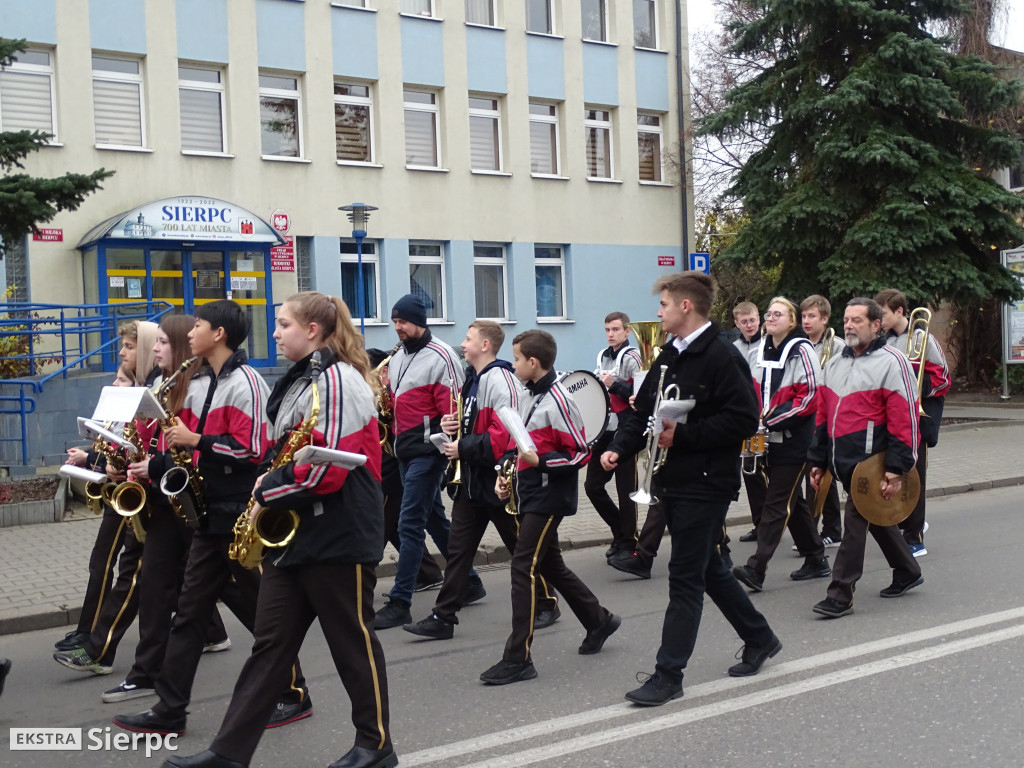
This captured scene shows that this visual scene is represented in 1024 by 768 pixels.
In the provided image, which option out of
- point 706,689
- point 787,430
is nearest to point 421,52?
point 787,430

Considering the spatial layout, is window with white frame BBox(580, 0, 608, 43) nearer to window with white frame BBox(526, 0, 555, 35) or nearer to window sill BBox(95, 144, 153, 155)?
window with white frame BBox(526, 0, 555, 35)

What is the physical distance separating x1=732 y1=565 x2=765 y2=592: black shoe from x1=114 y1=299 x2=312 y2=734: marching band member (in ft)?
11.7

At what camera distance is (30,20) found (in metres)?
19.6

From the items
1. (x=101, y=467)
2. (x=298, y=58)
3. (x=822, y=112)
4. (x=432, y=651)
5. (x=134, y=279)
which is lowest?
(x=432, y=651)

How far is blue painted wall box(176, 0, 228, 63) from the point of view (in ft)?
69.5

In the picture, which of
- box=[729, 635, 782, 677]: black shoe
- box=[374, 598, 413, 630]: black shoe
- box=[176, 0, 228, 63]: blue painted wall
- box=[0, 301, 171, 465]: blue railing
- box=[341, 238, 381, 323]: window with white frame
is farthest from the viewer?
box=[341, 238, 381, 323]: window with white frame

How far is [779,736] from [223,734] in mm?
2224

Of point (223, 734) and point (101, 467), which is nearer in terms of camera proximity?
point (223, 734)

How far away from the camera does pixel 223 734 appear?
4.31 metres

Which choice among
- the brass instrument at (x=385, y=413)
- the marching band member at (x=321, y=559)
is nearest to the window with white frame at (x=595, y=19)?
the brass instrument at (x=385, y=413)

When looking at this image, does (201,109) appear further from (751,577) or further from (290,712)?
(290,712)

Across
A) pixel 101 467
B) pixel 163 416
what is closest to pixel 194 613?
pixel 163 416

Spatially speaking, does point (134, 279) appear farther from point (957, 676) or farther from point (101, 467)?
point (957, 676)

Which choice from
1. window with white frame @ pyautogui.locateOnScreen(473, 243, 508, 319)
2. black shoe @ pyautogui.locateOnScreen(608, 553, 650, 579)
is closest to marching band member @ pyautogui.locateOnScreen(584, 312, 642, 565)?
black shoe @ pyautogui.locateOnScreen(608, 553, 650, 579)
